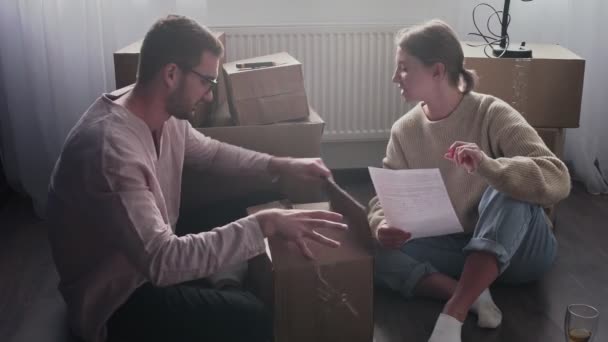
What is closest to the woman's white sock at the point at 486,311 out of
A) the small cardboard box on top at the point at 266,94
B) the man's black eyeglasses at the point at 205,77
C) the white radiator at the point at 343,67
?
the small cardboard box on top at the point at 266,94

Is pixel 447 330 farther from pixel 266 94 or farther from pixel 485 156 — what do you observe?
pixel 266 94

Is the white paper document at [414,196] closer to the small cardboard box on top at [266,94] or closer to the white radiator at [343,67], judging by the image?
the small cardboard box on top at [266,94]

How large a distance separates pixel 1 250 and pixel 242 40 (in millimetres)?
1247

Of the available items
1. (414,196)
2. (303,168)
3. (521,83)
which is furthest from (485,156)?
(521,83)

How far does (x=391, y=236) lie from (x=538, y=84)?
95cm

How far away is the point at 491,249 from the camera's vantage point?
1.89 metres

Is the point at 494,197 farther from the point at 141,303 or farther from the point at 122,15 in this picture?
the point at 122,15

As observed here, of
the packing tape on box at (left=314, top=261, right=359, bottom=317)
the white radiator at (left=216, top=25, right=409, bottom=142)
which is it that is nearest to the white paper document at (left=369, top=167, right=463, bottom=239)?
the packing tape on box at (left=314, top=261, right=359, bottom=317)

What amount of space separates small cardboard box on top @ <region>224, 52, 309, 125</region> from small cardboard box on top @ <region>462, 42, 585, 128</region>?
68 centimetres

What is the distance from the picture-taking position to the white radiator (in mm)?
2992

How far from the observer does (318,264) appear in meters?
1.64

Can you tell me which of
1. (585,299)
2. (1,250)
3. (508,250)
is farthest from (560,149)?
(1,250)

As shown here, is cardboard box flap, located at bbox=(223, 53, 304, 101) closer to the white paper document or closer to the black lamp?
the white paper document

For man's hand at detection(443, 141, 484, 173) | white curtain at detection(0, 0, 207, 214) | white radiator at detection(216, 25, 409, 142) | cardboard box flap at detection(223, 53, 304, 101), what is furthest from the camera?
white radiator at detection(216, 25, 409, 142)
